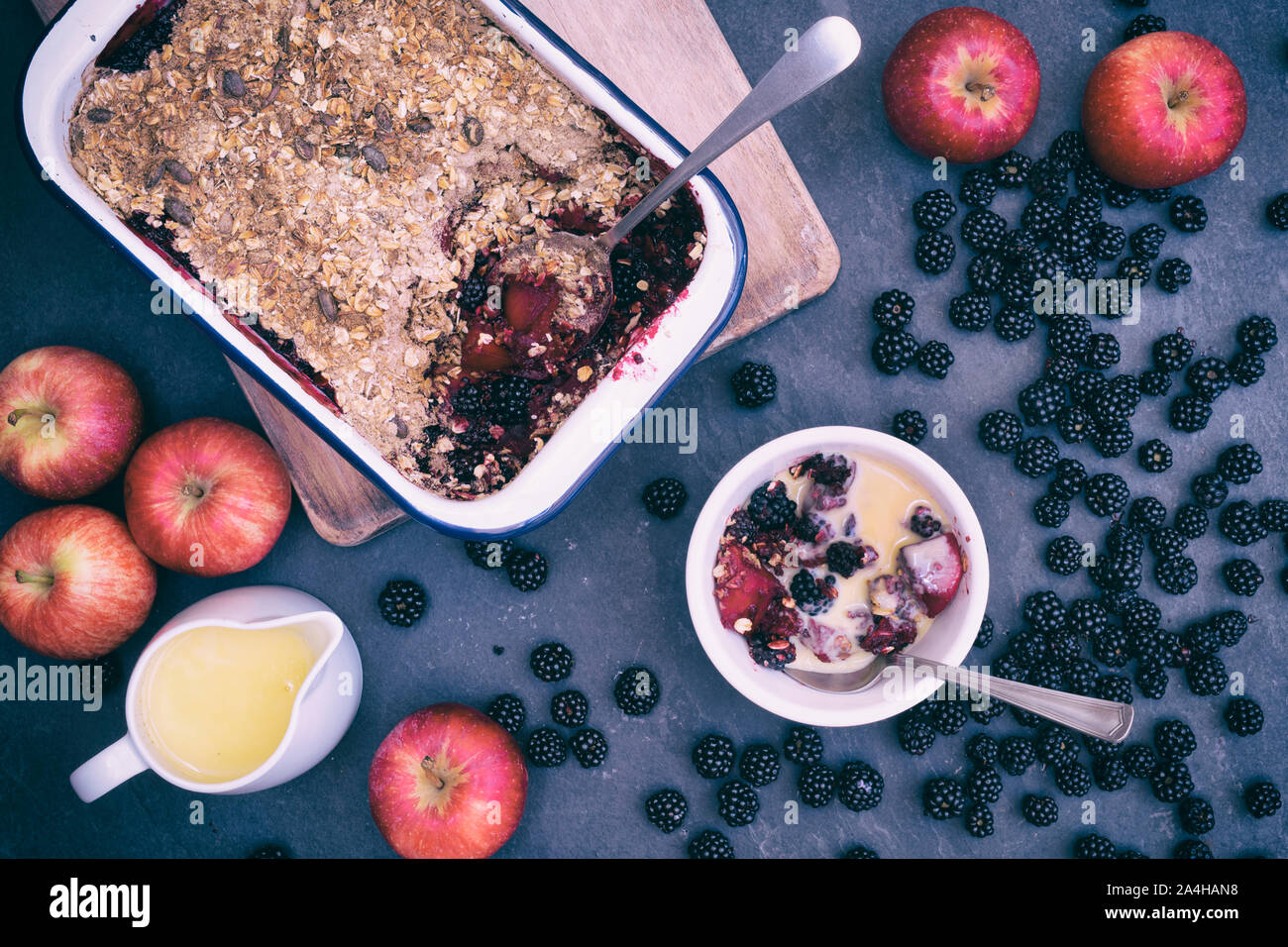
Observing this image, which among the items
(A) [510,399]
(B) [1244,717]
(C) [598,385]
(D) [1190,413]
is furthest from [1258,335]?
(A) [510,399]

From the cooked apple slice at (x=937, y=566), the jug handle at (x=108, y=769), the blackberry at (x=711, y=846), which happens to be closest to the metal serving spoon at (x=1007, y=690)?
the cooked apple slice at (x=937, y=566)

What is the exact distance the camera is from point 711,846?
1.41m

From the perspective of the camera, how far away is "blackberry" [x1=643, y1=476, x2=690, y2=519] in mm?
1385

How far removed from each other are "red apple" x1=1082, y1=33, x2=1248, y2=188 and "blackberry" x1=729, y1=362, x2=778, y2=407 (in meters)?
0.64

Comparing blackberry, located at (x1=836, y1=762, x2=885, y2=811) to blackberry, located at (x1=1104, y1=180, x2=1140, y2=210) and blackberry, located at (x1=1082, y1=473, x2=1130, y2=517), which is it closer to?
blackberry, located at (x1=1082, y1=473, x2=1130, y2=517)

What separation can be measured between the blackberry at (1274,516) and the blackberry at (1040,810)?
57 centimetres

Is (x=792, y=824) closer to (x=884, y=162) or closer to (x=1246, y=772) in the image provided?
(x=1246, y=772)

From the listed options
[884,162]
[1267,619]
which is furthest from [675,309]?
[1267,619]

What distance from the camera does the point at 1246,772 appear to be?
1.47m

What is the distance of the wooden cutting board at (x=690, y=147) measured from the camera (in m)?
1.31

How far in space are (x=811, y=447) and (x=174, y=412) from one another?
3.32 ft

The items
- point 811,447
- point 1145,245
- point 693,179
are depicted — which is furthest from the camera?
point 1145,245

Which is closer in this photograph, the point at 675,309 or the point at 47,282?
the point at 675,309

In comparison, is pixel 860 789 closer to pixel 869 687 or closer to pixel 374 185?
pixel 869 687
